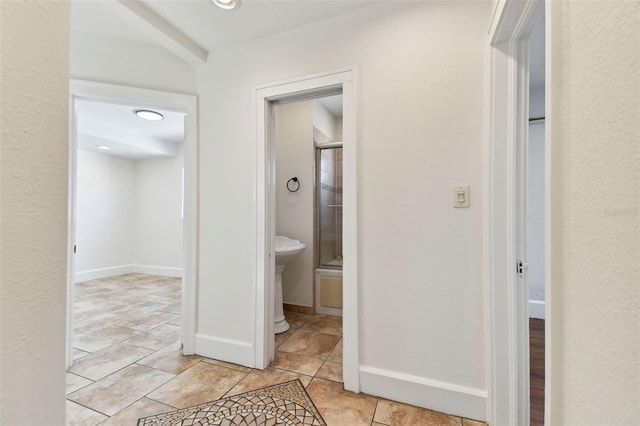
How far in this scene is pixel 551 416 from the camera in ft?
2.25

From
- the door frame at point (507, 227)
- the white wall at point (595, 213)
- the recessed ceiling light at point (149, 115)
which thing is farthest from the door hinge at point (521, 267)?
the recessed ceiling light at point (149, 115)

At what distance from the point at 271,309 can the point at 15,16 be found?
1.98 metres

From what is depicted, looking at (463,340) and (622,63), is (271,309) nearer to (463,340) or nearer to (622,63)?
(463,340)

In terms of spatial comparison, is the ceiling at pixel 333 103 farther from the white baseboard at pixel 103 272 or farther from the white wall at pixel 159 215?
the white baseboard at pixel 103 272

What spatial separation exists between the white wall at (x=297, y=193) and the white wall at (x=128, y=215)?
282cm

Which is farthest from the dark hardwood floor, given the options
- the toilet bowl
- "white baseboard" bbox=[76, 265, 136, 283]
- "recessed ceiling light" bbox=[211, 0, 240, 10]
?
"white baseboard" bbox=[76, 265, 136, 283]

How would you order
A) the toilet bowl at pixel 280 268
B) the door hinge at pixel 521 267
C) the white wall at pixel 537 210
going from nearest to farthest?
1. the door hinge at pixel 521 267
2. the toilet bowl at pixel 280 268
3. the white wall at pixel 537 210

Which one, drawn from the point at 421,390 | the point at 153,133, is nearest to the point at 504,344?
the point at 421,390

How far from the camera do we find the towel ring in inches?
130

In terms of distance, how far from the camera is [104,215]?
5.12m

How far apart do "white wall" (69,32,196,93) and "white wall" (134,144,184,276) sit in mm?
3164

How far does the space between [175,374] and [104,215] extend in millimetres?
4451

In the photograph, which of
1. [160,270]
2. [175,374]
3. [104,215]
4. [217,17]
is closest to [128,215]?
[104,215]

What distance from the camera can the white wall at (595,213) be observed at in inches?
18.7
